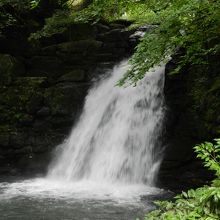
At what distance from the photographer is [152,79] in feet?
41.4

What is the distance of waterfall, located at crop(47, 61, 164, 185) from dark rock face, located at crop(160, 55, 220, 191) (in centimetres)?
52

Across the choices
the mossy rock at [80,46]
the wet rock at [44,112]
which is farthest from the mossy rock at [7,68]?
the mossy rock at [80,46]

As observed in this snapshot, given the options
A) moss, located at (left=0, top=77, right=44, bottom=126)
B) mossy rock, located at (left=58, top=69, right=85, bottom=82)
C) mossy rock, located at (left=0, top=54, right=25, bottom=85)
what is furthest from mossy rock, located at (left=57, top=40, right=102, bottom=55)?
mossy rock, located at (left=0, top=54, right=25, bottom=85)

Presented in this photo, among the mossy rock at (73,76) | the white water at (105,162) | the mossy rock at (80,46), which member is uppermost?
the mossy rock at (80,46)

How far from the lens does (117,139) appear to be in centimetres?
1220

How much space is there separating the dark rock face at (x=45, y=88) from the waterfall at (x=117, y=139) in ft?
1.84

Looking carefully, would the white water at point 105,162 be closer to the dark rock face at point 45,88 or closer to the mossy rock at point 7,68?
the dark rock face at point 45,88

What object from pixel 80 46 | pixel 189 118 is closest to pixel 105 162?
pixel 189 118

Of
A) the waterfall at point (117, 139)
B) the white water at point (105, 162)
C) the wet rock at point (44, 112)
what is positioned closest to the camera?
the white water at point (105, 162)

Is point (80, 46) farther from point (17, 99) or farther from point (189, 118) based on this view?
point (189, 118)

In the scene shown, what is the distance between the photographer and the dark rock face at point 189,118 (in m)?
9.62

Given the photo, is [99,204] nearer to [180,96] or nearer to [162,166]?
[162,166]

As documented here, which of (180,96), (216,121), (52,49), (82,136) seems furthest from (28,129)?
(216,121)

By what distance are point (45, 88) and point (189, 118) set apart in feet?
18.9
